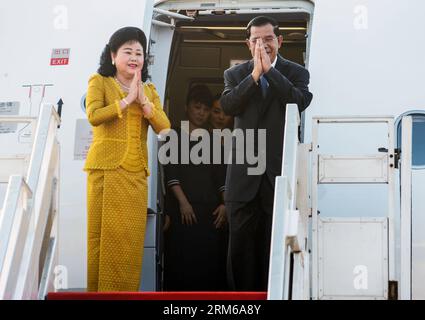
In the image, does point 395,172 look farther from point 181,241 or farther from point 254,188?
point 181,241

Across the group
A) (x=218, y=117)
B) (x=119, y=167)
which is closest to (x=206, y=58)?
(x=218, y=117)

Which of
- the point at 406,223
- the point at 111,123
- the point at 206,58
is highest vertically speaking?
the point at 206,58

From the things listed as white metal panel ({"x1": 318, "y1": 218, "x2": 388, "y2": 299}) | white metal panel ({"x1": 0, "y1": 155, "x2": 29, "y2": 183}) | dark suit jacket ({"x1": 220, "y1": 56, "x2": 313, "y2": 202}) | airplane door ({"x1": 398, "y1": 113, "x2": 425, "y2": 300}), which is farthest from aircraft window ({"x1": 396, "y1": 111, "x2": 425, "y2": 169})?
white metal panel ({"x1": 0, "y1": 155, "x2": 29, "y2": 183})

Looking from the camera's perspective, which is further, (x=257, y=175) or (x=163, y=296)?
(x=257, y=175)

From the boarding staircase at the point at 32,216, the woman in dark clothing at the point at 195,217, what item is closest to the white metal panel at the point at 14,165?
the boarding staircase at the point at 32,216

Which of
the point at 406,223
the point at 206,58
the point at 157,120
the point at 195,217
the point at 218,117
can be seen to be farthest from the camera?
the point at 206,58

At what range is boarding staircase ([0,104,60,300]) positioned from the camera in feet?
25.2

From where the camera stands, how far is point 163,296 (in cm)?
841

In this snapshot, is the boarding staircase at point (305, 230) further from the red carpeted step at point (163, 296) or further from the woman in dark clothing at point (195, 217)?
the woman in dark clothing at point (195, 217)

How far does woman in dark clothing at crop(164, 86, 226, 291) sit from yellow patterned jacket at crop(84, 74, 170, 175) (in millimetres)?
1340

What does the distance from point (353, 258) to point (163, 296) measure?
1.49 m

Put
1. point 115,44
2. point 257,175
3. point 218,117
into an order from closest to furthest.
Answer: point 257,175, point 115,44, point 218,117

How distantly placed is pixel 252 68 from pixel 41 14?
2488 millimetres

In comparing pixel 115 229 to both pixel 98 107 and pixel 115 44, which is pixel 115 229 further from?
pixel 115 44
